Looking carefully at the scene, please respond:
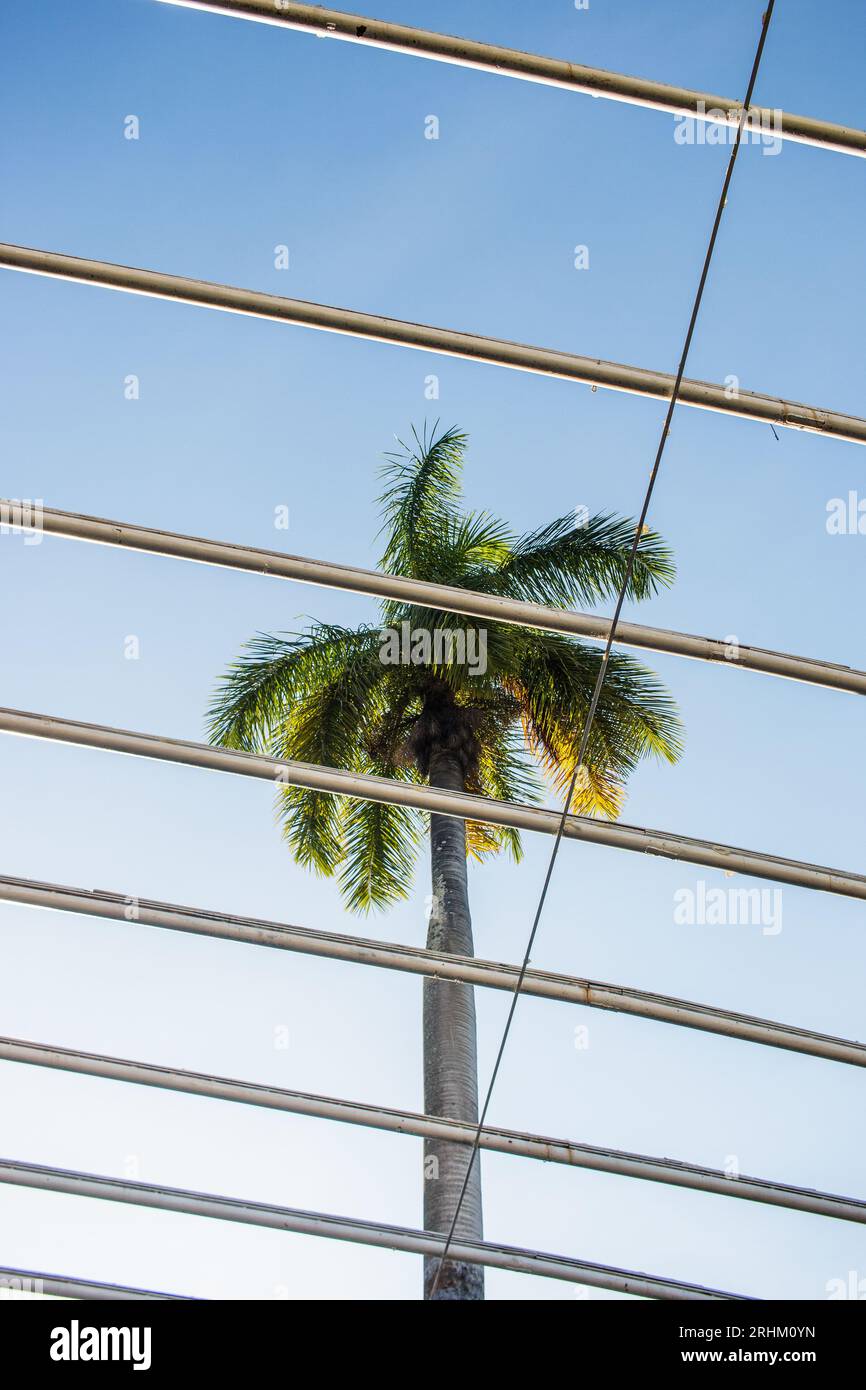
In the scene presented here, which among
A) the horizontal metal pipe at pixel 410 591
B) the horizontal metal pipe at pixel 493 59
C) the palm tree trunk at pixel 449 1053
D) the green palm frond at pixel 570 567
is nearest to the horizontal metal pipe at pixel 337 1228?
the horizontal metal pipe at pixel 410 591

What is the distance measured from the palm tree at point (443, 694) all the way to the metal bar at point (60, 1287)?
658cm

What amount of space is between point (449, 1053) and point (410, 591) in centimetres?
602

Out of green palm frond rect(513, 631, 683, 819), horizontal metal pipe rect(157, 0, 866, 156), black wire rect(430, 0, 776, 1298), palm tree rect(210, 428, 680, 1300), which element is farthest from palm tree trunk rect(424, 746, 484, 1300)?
horizontal metal pipe rect(157, 0, 866, 156)

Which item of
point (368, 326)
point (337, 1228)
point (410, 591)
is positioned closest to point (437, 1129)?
point (337, 1228)

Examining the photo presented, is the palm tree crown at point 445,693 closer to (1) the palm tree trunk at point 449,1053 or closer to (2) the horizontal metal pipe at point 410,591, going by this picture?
(1) the palm tree trunk at point 449,1053

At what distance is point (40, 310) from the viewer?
8359mm

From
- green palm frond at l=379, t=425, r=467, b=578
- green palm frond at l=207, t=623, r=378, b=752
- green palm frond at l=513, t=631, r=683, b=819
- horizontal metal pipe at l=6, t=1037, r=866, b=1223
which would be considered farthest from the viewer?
green palm frond at l=379, t=425, r=467, b=578

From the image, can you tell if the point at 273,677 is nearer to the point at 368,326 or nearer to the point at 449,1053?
the point at 449,1053

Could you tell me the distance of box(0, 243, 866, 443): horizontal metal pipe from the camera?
242 inches

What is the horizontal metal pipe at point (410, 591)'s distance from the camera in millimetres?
6570

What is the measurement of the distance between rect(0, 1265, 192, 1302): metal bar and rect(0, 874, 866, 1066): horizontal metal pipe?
5.30ft

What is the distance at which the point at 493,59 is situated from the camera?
5633 mm

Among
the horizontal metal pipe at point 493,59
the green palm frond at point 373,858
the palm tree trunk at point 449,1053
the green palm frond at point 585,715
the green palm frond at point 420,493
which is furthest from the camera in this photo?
the green palm frond at point 420,493

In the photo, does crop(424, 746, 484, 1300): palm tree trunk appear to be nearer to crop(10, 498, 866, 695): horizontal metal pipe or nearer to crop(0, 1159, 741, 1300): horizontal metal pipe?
crop(0, 1159, 741, 1300): horizontal metal pipe
